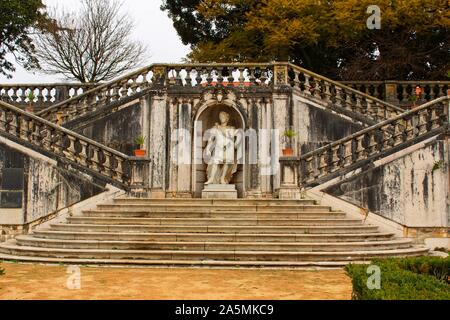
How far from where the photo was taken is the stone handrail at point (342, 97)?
1578 centimetres

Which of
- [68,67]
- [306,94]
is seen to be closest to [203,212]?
[306,94]

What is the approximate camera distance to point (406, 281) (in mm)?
5445

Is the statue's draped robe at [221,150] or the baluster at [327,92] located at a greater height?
the baluster at [327,92]

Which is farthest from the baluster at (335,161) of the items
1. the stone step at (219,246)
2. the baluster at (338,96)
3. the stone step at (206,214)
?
the stone step at (219,246)

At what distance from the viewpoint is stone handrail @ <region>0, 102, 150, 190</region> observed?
42.2 feet

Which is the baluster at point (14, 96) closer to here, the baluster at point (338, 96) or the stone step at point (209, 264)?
the stone step at point (209, 264)

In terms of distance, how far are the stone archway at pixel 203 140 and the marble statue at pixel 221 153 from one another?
472 millimetres

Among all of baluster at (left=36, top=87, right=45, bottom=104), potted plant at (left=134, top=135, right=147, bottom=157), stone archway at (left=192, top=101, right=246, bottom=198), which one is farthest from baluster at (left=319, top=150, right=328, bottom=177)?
baluster at (left=36, top=87, right=45, bottom=104)

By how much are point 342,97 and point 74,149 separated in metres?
8.82

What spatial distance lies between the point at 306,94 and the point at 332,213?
5.01 m

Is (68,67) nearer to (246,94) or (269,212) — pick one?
(246,94)

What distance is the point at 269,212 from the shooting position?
1222cm

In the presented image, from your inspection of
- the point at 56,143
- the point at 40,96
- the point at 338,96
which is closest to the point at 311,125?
the point at 338,96

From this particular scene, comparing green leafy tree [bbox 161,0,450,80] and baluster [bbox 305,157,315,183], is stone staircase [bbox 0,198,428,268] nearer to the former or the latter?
baluster [bbox 305,157,315,183]
